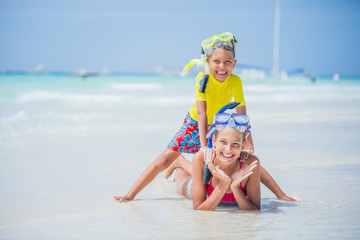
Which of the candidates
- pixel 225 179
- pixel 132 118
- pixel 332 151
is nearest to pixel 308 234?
pixel 225 179

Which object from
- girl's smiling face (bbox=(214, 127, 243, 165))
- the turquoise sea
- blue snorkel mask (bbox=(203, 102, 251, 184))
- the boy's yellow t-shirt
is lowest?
the turquoise sea

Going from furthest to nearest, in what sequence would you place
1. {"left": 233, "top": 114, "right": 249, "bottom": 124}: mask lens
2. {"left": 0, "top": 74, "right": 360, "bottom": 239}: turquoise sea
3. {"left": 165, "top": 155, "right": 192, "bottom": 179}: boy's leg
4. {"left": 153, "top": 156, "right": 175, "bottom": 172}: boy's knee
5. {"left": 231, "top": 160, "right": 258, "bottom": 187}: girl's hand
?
1. {"left": 165, "top": 155, "right": 192, "bottom": 179}: boy's leg
2. {"left": 153, "top": 156, "right": 175, "bottom": 172}: boy's knee
3. {"left": 233, "top": 114, "right": 249, "bottom": 124}: mask lens
4. {"left": 231, "top": 160, "right": 258, "bottom": 187}: girl's hand
5. {"left": 0, "top": 74, "right": 360, "bottom": 239}: turquoise sea

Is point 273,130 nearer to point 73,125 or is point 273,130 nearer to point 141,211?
point 73,125

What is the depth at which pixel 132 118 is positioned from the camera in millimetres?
11469

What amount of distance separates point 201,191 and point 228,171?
0.99ft

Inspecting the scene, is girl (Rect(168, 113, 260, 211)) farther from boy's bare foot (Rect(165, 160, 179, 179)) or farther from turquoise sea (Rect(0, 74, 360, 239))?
boy's bare foot (Rect(165, 160, 179, 179))

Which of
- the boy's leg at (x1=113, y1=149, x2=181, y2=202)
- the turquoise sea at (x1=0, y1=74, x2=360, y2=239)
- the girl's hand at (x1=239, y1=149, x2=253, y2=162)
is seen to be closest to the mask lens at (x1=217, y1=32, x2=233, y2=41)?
the girl's hand at (x1=239, y1=149, x2=253, y2=162)

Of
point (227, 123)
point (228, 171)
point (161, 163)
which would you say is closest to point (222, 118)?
point (227, 123)

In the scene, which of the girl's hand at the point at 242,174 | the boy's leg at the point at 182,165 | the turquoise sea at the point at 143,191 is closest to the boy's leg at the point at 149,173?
the turquoise sea at the point at 143,191

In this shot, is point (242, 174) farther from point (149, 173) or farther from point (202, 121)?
point (149, 173)

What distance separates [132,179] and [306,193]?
197 cm

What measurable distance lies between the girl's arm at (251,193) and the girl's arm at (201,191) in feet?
0.39

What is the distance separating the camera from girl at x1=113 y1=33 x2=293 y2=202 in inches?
158

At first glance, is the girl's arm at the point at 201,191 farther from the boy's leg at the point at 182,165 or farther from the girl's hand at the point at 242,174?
the boy's leg at the point at 182,165
